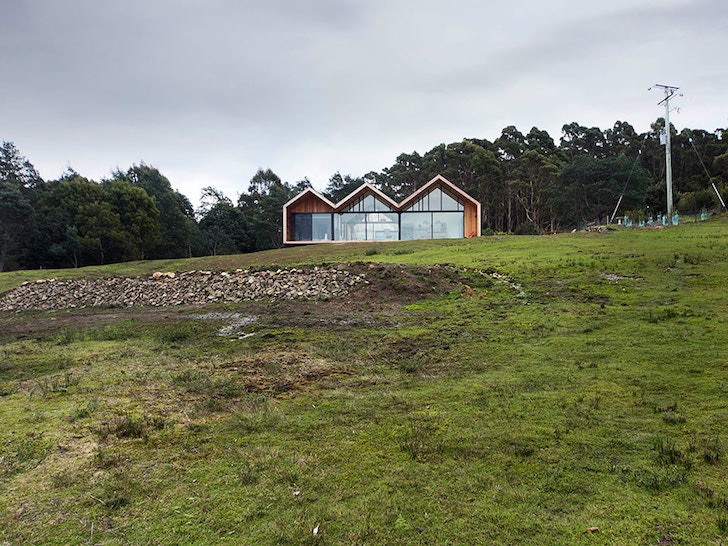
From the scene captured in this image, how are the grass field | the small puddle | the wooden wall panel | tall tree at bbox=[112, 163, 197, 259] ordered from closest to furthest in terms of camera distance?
1. the grass field
2. the small puddle
3. the wooden wall panel
4. tall tree at bbox=[112, 163, 197, 259]

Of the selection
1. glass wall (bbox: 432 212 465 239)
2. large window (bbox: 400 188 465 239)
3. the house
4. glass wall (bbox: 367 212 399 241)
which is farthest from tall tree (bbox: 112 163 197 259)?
glass wall (bbox: 432 212 465 239)

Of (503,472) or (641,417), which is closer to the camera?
(503,472)

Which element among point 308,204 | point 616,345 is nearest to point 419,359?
point 616,345

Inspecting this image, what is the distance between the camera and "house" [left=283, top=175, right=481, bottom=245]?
39.1 m

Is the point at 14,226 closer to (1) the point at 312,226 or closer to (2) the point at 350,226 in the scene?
(1) the point at 312,226

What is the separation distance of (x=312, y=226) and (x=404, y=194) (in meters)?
33.7

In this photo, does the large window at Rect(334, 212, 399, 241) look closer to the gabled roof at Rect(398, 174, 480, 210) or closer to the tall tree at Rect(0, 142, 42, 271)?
the gabled roof at Rect(398, 174, 480, 210)

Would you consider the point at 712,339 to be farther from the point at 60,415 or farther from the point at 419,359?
the point at 60,415

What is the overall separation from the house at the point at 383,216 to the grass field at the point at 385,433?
29305mm

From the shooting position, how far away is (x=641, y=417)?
4.62 m

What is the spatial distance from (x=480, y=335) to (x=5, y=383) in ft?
27.4

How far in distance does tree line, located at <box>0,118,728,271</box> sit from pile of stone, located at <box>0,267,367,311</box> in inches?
936

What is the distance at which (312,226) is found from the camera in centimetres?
4128

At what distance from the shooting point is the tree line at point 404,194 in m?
40.9
